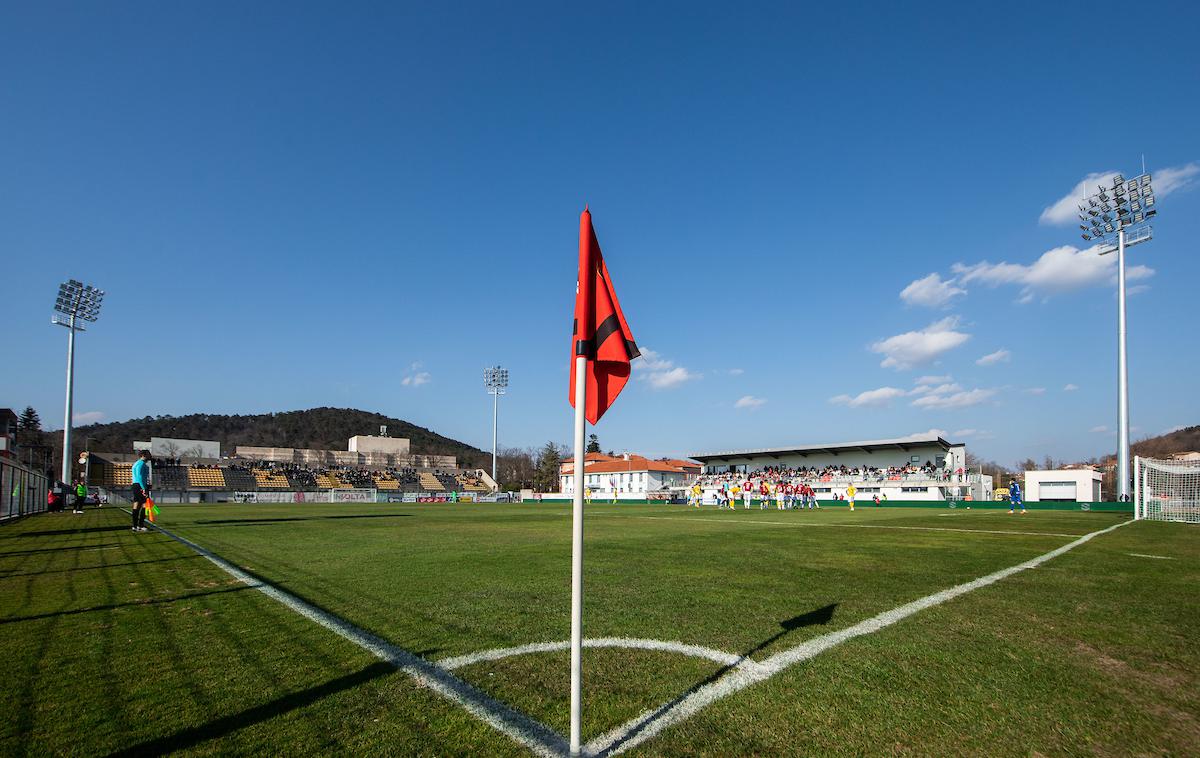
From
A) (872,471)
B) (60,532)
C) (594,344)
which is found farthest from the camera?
(872,471)

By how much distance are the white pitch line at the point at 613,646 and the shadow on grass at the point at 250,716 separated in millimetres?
499

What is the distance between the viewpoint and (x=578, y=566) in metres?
3.20

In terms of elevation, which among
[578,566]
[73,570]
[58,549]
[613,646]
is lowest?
[58,549]

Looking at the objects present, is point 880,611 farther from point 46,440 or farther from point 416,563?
point 46,440

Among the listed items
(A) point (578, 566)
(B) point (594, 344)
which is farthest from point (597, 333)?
(A) point (578, 566)

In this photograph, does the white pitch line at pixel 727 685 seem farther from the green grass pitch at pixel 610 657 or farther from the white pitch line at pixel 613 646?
the white pitch line at pixel 613 646

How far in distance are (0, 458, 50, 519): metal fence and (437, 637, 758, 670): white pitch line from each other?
77.0ft

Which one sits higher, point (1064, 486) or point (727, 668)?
point (727, 668)

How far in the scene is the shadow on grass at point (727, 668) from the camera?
Answer: 3.06 m

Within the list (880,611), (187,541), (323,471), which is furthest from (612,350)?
(323,471)

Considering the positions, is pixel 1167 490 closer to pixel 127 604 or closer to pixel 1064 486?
pixel 1064 486

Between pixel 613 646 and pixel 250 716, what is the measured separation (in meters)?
2.43

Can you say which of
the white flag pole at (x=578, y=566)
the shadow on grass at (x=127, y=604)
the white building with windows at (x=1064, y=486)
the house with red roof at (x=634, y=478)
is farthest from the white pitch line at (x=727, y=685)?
the house with red roof at (x=634, y=478)

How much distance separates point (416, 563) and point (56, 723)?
6.51 metres
